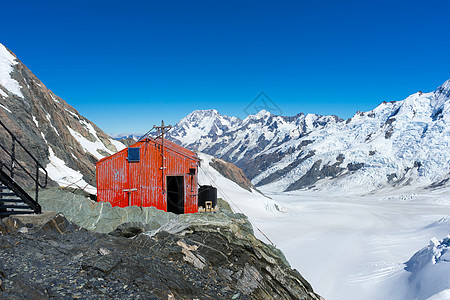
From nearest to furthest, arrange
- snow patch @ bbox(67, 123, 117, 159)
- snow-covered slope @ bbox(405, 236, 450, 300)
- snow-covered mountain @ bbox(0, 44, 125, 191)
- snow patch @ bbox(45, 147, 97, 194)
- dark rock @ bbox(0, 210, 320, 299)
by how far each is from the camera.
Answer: dark rock @ bbox(0, 210, 320, 299)
snow-covered slope @ bbox(405, 236, 450, 300)
snow patch @ bbox(45, 147, 97, 194)
snow-covered mountain @ bbox(0, 44, 125, 191)
snow patch @ bbox(67, 123, 117, 159)

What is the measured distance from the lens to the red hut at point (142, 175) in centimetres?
2252

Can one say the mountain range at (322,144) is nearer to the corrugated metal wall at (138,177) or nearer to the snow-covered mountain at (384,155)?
the snow-covered mountain at (384,155)

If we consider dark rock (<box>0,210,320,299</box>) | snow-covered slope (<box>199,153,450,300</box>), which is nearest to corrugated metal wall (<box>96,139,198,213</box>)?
dark rock (<box>0,210,320,299</box>)

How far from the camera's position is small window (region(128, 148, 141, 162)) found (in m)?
22.5

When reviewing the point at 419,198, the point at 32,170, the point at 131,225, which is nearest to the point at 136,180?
the point at 131,225

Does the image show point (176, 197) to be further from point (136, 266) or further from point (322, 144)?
point (322, 144)

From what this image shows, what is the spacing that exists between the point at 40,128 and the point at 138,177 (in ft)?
92.7

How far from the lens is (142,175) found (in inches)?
893

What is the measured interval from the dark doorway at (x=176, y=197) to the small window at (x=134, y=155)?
2801 mm

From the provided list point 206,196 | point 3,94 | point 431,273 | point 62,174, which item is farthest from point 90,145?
point 431,273

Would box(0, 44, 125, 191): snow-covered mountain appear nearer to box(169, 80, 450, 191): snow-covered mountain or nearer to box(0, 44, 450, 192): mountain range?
box(0, 44, 450, 192): mountain range

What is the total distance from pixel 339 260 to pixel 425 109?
516 feet

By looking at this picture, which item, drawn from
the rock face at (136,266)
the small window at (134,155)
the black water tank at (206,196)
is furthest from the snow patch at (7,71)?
the rock face at (136,266)

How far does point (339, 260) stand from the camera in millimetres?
28578
